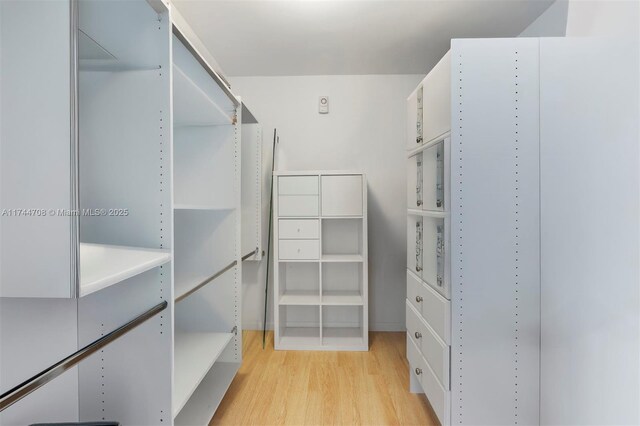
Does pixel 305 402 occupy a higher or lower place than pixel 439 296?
lower

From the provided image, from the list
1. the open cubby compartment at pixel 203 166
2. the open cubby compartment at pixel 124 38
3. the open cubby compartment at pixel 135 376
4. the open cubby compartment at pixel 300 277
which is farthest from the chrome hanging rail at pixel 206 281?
the open cubby compartment at pixel 300 277

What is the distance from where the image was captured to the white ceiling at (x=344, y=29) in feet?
6.08

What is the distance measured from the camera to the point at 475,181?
4.47ft

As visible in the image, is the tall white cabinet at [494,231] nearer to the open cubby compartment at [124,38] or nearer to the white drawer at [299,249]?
the open cubby compartment at [124,38]

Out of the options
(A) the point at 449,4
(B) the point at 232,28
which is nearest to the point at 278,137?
(B) the point at 232,28

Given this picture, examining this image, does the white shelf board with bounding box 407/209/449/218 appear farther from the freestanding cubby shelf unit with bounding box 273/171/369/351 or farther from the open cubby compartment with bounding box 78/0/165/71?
the open cubby compartment with bounding box 78/0/165/71

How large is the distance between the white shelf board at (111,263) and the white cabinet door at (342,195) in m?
1.52

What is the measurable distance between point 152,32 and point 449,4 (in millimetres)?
1615

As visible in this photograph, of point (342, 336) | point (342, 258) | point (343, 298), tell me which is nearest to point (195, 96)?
point (342, 258)

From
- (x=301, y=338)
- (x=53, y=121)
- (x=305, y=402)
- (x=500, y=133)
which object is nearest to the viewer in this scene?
(x=53, y=121)

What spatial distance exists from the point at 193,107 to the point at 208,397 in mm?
1464

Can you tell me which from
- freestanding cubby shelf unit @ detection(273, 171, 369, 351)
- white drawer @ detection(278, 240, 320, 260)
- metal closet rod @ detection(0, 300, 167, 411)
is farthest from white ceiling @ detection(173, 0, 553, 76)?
metal closet rod @ detection(0, 300, 167, 411)

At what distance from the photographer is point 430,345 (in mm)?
1561

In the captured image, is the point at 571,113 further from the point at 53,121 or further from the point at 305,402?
the point at 305,402
